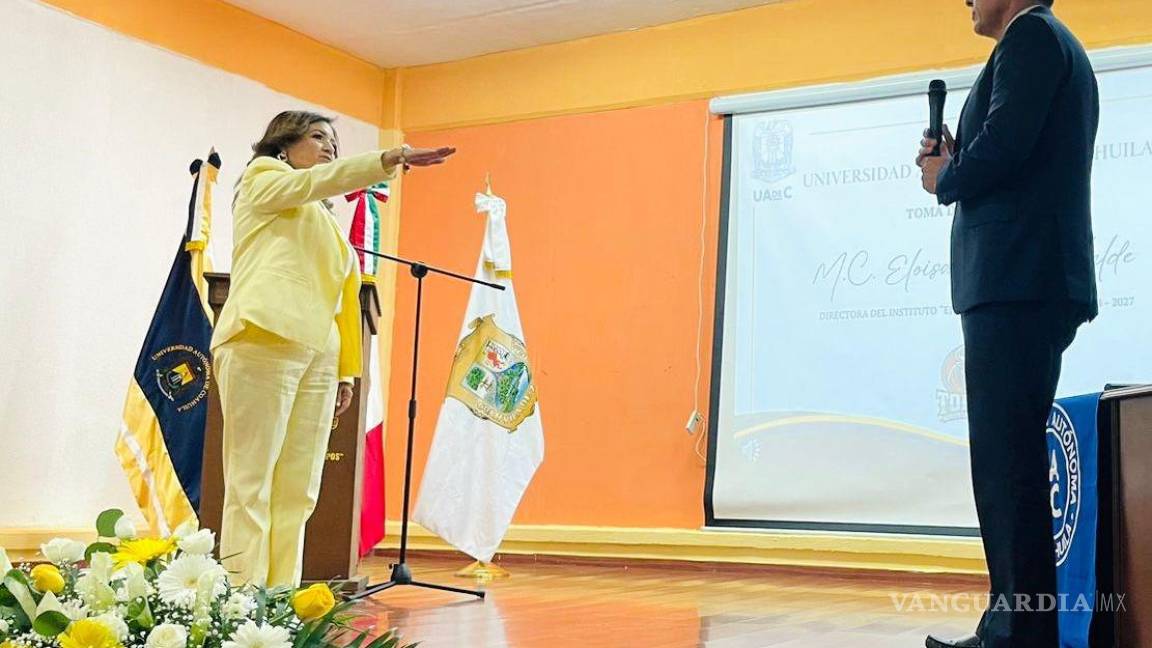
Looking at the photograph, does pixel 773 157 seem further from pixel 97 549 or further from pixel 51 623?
pixel 51 623

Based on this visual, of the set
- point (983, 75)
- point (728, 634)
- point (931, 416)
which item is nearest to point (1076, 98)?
point (983, 75)

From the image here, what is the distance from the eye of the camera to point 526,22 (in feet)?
17.9

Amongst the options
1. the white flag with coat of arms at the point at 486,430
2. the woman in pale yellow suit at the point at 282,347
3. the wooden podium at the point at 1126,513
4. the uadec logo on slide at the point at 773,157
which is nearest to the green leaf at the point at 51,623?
the woman in pale yellow suit at the point at 282,347

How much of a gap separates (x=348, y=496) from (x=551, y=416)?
199 centimetres

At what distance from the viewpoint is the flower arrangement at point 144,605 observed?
86cm

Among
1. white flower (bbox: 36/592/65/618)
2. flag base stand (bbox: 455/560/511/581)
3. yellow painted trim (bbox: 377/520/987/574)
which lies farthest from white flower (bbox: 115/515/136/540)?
yellow painted trim (bbox: 377/520/987/574)

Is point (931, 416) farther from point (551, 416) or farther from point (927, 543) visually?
point (551, 416)

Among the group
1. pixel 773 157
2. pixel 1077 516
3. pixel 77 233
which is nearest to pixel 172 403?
pixel 77 233

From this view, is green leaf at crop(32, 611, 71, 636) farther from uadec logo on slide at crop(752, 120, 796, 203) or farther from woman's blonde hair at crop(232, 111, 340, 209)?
uadec logo on slide at crop(752, 120, 796, 203)

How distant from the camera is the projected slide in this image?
4418mm

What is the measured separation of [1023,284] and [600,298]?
3460 mm

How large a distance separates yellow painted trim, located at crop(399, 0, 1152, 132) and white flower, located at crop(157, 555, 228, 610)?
14.4 feet

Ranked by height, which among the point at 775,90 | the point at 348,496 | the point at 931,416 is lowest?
the point at 348,496

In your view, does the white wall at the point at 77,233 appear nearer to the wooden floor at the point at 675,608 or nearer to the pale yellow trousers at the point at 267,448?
the wooden floor at the point at 675,608
